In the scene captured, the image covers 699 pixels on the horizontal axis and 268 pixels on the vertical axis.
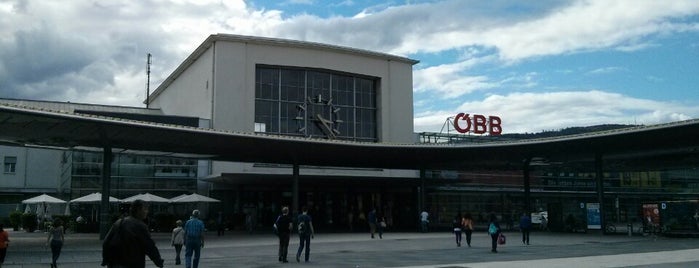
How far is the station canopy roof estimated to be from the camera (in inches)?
1010

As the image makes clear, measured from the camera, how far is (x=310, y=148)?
33.2 m

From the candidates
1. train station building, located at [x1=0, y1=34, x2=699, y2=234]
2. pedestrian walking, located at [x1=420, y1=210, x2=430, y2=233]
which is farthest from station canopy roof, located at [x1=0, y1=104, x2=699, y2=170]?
pedestrian walking, located at [x1=420, y1=210, x2=430, y2=233]

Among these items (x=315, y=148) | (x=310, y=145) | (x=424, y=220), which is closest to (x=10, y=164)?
(x=315, y=148)

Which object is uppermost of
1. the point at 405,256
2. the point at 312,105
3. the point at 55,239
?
the point at 312,105

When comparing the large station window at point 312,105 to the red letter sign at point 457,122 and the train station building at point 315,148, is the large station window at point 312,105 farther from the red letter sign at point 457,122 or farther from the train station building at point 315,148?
the red letter sign at point 457,122

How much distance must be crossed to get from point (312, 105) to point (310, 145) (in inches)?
552

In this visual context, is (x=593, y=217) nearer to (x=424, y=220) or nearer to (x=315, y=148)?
(x=424, y=220)

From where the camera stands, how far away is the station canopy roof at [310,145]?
1010 inches

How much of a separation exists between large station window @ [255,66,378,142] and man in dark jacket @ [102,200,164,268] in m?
37.1

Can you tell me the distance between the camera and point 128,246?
296 inches

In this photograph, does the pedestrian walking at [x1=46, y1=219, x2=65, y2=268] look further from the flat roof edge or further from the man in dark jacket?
the flat roof edge

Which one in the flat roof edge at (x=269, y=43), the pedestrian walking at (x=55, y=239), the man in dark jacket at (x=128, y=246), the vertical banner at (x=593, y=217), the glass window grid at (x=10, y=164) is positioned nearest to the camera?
the man in dark jacket at (x=128, y=246)

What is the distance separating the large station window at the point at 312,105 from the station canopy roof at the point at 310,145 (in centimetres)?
465

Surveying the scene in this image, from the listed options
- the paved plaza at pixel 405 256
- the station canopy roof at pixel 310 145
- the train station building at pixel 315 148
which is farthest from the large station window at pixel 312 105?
the paved plaza at pixel 405 256
